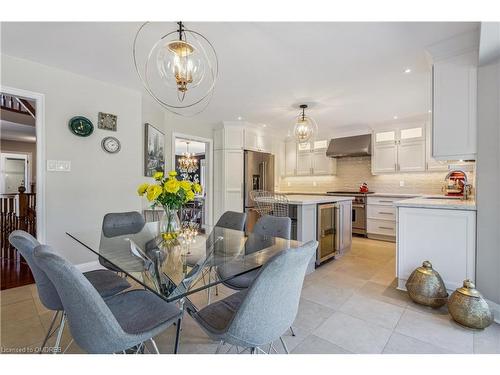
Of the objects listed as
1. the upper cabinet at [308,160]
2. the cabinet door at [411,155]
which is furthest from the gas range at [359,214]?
the upper cabinet at [308,160]

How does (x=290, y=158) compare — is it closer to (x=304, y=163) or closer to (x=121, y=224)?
(x=304, y=163)

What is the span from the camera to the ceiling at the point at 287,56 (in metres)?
2.01

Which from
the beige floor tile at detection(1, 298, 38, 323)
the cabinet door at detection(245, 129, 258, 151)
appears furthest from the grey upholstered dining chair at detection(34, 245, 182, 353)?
the cabinet door at detection(245, 129, 258, 151)

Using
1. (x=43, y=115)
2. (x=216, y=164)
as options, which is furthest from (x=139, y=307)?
(x=216, y=164)

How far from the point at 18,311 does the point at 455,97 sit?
4242 millimetres

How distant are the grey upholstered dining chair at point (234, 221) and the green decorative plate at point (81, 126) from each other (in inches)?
78.0

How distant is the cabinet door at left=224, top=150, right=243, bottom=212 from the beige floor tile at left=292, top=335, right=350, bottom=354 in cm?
351

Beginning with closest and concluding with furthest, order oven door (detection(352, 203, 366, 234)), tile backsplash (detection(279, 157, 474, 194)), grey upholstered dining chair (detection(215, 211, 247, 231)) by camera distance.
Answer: grey upholstered dining chair (detection(215, 211, 247, 231)), tile backsplash (detection(279, 157, 474, 194)), oven door (detection(352, 203, 366, 234))

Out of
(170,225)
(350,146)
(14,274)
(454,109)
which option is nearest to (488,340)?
(454,109)

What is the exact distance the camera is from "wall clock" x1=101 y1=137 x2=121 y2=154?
3.14 m

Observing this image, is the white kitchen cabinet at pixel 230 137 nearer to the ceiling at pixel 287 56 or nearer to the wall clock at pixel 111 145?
the ceiling at pixel 287 56

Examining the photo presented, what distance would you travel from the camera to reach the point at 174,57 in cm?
170

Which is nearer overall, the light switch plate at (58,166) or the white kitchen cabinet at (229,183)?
the light switch plate at (58,166)

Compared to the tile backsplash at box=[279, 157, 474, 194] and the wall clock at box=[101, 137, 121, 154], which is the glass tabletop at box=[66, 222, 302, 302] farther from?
the tile backsplash at box=[279, 157, 474, 194]
